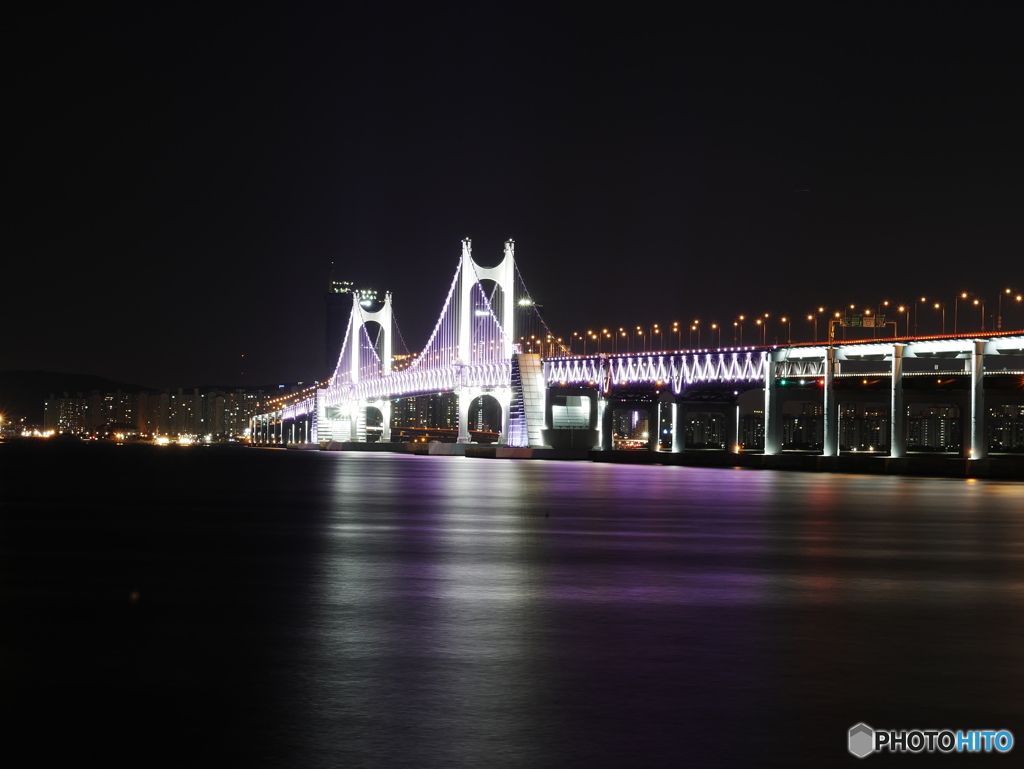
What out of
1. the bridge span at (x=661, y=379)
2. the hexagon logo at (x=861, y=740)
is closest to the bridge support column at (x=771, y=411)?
the bridge span at (x=661, y=379)

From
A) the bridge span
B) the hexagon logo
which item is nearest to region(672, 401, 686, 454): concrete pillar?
the bridge span

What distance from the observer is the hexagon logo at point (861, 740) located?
6234 millimetres

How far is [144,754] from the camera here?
19.9ft

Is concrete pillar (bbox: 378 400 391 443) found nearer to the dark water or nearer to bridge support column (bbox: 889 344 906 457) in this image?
bridge support column (bbox: 889 344 906 457)

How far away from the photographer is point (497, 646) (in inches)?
364

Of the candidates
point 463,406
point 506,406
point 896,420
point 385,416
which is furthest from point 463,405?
point 385,416

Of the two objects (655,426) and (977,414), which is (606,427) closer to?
(655,426)

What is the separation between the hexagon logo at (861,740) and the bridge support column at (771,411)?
249ft

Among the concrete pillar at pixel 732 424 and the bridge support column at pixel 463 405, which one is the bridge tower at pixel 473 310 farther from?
the concrete pillar at pixel 732 424

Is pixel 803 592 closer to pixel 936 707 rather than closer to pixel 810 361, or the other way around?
pixel 936 707

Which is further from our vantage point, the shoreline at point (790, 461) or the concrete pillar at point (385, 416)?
the concrete pillar at point (385, 416)

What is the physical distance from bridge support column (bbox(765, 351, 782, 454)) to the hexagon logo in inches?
2983

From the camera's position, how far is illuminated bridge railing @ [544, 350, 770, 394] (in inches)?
3497

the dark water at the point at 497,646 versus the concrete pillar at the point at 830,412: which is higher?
the concrete pillar at the point at 830,412
